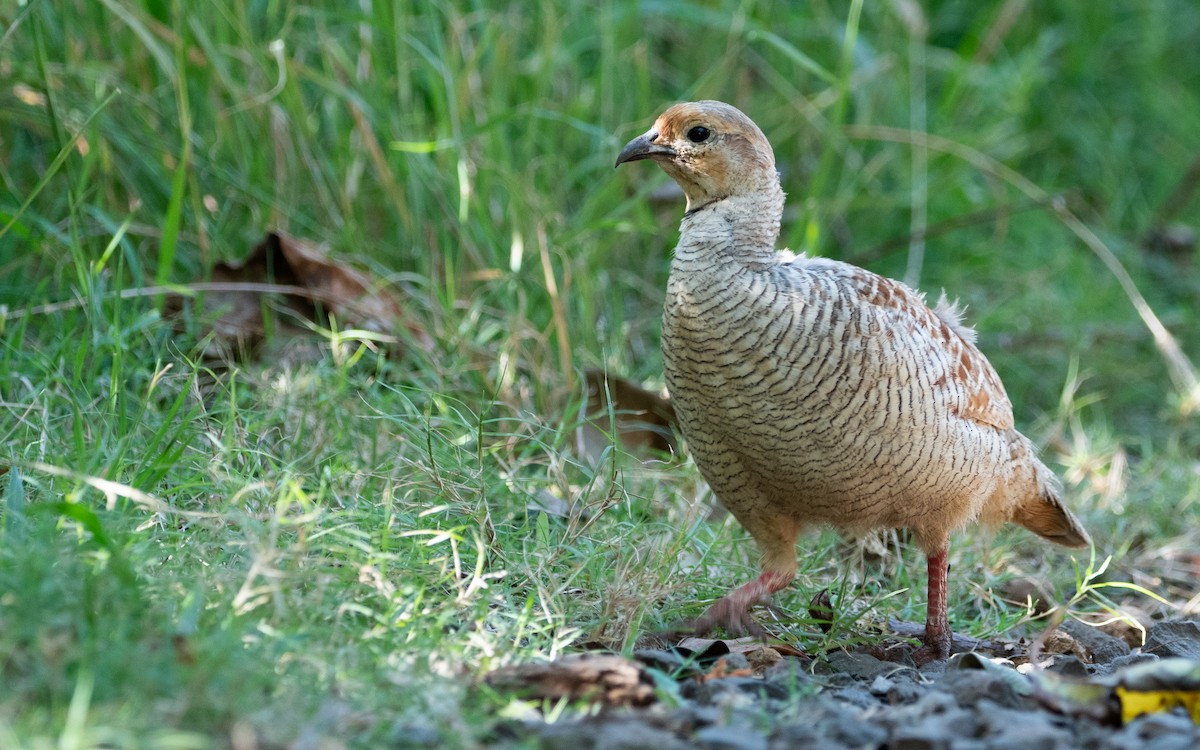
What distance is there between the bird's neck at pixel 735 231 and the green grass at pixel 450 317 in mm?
625

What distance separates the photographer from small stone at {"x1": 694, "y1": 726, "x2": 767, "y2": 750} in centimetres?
235

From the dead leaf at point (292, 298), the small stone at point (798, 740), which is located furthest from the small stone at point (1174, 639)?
the dead leaf at point (292, 298)

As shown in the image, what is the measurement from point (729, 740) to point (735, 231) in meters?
1.59

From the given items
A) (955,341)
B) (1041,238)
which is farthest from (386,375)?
(1041,238)

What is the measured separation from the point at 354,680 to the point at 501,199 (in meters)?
3.20

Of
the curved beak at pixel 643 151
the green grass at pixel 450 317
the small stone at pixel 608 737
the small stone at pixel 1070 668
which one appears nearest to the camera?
the small stone at pixel 608 737

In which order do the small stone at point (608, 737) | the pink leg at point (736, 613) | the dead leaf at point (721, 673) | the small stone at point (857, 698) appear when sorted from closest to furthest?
the small stone at point (608, 737), the small stone at point (857, 698), the dead leaf at point (721, 673), the pink leg at point (736, 613)

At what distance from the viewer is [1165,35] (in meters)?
8.12

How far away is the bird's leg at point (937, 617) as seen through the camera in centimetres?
362

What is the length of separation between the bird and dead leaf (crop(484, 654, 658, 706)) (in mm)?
815

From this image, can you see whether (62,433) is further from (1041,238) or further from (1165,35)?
(1165,35)

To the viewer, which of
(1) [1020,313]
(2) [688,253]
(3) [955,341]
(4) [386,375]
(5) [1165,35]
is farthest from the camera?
(5) [1165,35]

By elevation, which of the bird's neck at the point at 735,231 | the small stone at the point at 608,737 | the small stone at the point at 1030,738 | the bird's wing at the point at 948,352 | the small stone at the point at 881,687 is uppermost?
the bird's neck at the point at 735,231

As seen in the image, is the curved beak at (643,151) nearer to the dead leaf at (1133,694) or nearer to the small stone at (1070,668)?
the small stone at (1070,668)
